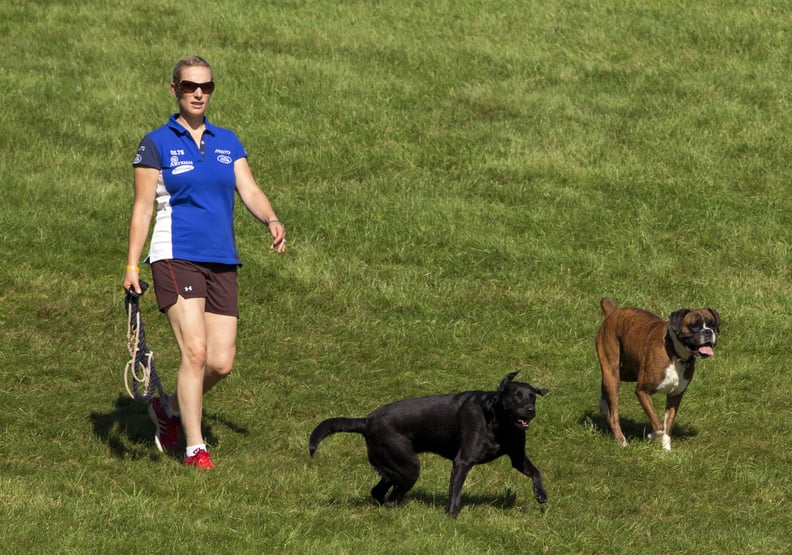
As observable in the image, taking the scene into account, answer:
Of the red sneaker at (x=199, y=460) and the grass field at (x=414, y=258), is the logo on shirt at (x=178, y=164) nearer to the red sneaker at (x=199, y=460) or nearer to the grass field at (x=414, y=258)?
the red sneaker at (x=199, y=460)

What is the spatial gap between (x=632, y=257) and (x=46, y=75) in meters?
9.49

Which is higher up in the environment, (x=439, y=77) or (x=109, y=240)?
(x=439, y=77)

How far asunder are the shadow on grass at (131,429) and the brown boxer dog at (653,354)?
295 centimetres

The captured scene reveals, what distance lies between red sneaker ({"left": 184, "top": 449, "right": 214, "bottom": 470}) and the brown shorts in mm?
935

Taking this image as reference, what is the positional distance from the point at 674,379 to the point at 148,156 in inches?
169

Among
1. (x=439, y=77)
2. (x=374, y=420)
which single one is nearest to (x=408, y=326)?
(x=374, y=420)

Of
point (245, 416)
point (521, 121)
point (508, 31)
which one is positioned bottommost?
point (245, 416)

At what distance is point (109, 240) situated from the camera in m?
→ 13.4

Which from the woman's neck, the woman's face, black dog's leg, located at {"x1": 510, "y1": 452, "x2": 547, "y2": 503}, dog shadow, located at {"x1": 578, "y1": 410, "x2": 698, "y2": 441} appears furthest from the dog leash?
dog shadow, located at {"x1": 578, "y1": 410, "x2": 698, "y2": 441}

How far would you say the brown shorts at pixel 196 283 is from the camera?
7.71 meters

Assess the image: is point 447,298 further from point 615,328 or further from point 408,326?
point 615,328

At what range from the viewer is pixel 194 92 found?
7734mm

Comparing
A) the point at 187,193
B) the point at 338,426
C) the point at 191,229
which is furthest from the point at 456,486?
the point at 187,193

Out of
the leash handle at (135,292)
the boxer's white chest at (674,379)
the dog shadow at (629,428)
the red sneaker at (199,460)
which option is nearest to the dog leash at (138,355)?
the leash handle at (135,292)
